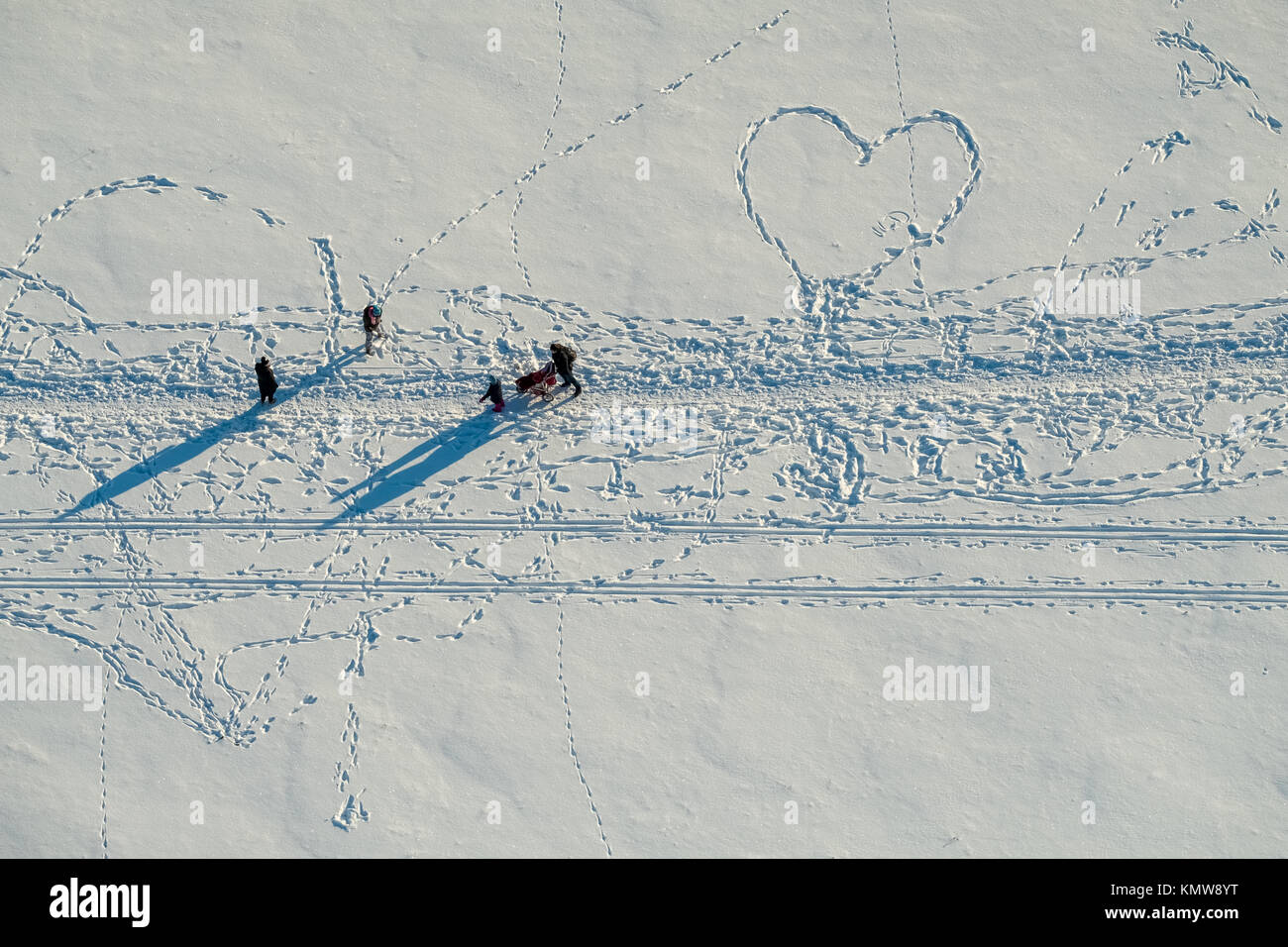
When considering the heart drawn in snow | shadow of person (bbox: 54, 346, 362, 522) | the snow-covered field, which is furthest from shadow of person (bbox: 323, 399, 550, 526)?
the heart drawn in snow

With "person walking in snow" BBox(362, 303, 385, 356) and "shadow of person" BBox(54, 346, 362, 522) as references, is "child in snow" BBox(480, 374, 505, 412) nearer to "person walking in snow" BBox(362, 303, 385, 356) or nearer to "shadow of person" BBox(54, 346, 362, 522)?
"person walking in snow" BBox(362, 303, 385, 356)

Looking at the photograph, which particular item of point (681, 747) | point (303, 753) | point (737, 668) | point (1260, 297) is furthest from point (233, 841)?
point (1260, 297)

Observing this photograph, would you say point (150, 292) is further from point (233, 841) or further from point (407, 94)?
point (233, 841)

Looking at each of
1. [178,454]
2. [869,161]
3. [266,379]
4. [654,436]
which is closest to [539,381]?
[654,436]

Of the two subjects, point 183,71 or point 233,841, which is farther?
point 183,71

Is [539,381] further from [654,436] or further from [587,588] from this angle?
[587,588]
